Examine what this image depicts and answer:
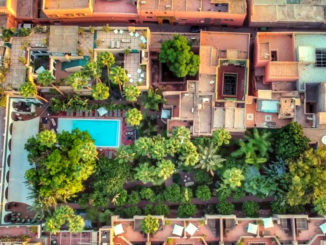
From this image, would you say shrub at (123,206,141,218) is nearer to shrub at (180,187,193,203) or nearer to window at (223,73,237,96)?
shrub at (180,187,193,203)

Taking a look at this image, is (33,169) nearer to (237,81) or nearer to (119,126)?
(119,126)

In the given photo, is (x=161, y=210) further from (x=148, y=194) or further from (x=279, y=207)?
(x=279, y=207)

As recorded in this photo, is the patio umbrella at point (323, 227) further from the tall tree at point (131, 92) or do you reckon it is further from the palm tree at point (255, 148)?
the tall tree at point (131, 92)

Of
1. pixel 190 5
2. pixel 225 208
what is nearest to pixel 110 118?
pixel 190 5

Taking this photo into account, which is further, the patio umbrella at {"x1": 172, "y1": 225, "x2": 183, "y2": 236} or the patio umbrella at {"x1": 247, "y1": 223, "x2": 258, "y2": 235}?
the patio umbrella at {"x1": 247, "y1": 223, "x2": 258, "y2": 235}

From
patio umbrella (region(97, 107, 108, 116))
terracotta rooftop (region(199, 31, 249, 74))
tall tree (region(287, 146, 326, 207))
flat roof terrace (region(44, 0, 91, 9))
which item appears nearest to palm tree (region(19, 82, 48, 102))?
patio umbrella (region(97, 107, 108, 116))

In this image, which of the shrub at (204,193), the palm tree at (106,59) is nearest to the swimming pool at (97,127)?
the palm tree at (106,59)
